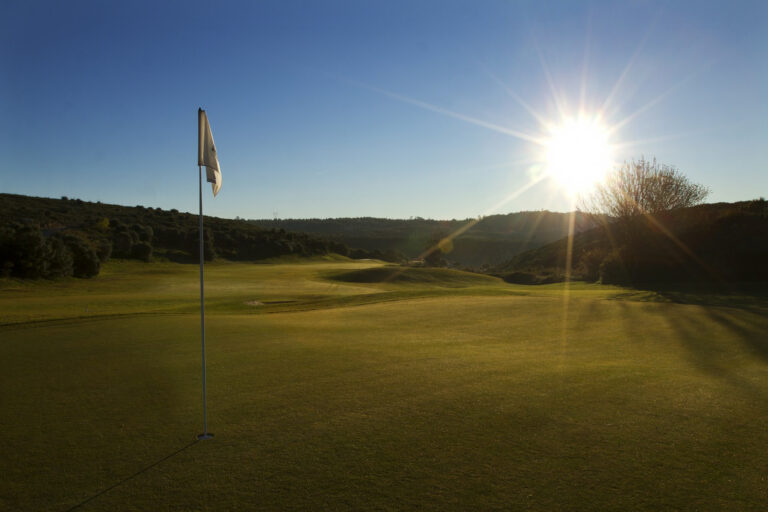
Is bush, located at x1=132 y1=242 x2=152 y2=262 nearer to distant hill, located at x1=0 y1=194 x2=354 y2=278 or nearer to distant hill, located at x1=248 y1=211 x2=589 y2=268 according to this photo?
distant hill, located at x1=0 y1=194 x2=354 y2=278

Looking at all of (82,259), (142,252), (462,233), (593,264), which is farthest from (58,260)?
(462,233)

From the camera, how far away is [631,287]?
1150 inches

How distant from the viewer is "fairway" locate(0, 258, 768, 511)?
378 centimetres

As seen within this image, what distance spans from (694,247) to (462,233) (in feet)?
363

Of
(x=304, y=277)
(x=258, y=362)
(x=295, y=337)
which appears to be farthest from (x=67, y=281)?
(x=258, y=362)

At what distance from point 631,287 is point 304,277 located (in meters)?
25.7

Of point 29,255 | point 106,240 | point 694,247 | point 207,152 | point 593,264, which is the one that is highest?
point 207,152

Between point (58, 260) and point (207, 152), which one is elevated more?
point (207, 152)

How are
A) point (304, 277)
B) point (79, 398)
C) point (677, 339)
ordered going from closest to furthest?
1. point (79, 398)
2. point (677, 339)
3. point (304, 277)

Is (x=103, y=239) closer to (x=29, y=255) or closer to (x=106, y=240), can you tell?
(x=106, y=240)

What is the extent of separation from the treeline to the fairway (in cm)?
2288

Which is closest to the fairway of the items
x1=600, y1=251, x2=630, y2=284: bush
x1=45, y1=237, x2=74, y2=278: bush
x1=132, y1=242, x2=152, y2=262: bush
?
x1=600, y1=251, x2=630, y2=284: bush

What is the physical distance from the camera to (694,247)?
1206 inches

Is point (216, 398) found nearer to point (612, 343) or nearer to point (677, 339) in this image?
point (612, 343)
